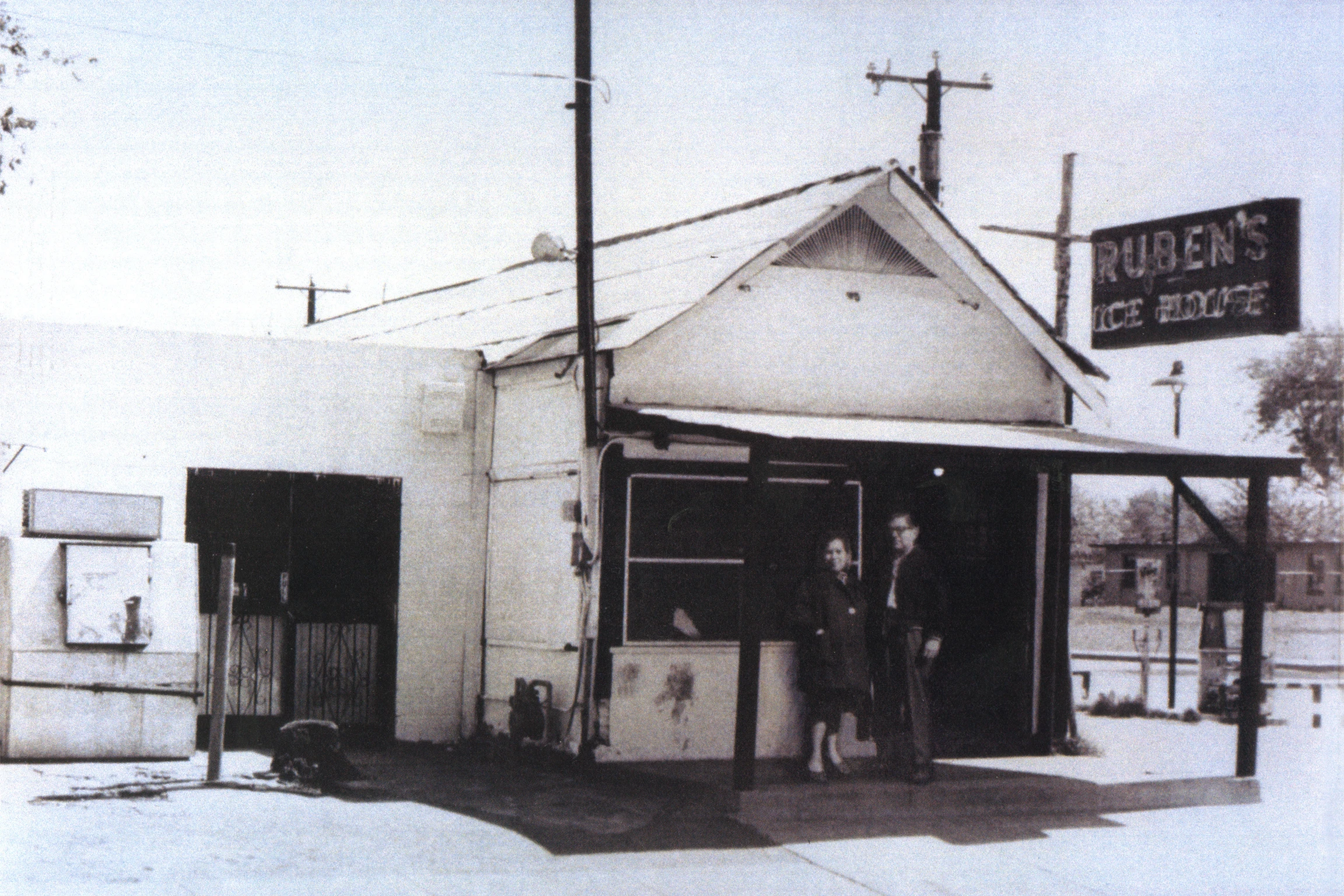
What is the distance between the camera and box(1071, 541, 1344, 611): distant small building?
163ft

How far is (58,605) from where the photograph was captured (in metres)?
11.4

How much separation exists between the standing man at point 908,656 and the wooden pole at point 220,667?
439 centimetres

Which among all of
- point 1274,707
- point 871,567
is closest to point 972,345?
point 871,567

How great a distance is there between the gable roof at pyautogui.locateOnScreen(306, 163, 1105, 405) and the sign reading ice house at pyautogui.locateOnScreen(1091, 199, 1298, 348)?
122 cm

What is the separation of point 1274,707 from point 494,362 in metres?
12.4

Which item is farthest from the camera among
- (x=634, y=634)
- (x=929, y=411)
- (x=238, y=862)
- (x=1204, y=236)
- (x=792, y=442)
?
(x=1204, y=236)

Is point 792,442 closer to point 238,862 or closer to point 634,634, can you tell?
point 634,634

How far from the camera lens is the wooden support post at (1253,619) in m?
11.8

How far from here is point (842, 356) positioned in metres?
12.7

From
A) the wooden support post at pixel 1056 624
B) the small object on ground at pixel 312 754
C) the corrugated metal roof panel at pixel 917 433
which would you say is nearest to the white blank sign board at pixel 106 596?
the small object on ground at pixel 312 754

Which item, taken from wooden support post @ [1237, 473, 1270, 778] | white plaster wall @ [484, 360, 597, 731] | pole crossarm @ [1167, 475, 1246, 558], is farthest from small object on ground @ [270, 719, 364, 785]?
wooden support post @ [1237, 473, 1270, 778]

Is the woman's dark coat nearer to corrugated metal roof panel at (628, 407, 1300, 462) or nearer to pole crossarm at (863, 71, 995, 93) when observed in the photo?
corrugated metal roof panel at (628, 407, 1300, 462)

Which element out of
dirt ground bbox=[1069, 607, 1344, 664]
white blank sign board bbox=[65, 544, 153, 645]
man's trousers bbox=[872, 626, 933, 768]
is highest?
white blank sign board bbox=[65, 544, 153, 645]

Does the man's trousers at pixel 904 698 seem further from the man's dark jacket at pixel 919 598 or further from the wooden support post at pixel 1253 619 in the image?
the wooden support post at pixel 1253 619
